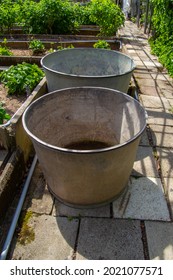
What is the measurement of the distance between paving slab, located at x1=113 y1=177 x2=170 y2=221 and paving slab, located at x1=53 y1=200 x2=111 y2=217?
0.37ft

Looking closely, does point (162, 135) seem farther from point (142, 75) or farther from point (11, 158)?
point (142, 75)

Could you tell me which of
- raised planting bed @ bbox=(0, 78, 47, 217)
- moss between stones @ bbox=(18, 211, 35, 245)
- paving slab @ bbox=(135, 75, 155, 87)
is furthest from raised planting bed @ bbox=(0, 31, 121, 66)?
moss between stones @ bbox=(18, 211, 35, 245)

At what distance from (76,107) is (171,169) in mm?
1570

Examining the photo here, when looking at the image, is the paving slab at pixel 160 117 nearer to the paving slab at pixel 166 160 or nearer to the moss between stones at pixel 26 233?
the paving slab at pixel 166 160

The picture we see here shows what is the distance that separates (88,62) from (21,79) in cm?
132

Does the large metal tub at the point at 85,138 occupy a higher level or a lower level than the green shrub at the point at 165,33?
lower

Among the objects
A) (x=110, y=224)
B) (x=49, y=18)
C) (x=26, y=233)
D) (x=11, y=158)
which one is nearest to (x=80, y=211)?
(x=110, y=224)

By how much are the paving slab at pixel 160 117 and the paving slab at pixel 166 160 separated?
2.54ft

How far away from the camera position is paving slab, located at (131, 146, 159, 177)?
327cm

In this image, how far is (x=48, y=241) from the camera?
2.46m

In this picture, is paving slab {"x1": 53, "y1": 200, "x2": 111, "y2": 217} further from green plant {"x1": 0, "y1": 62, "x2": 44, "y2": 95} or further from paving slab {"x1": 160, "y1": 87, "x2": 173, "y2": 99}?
paving slab {"x1": 160, "y1": 87, "x2": 173, "y2": 99}

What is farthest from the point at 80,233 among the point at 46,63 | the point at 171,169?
the point at 46,63

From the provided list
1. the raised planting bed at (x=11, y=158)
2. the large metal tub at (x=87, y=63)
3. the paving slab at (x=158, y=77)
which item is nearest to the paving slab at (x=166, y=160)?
the large metal tub at (x=87, y=63)

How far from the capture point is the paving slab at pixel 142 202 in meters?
2.71
